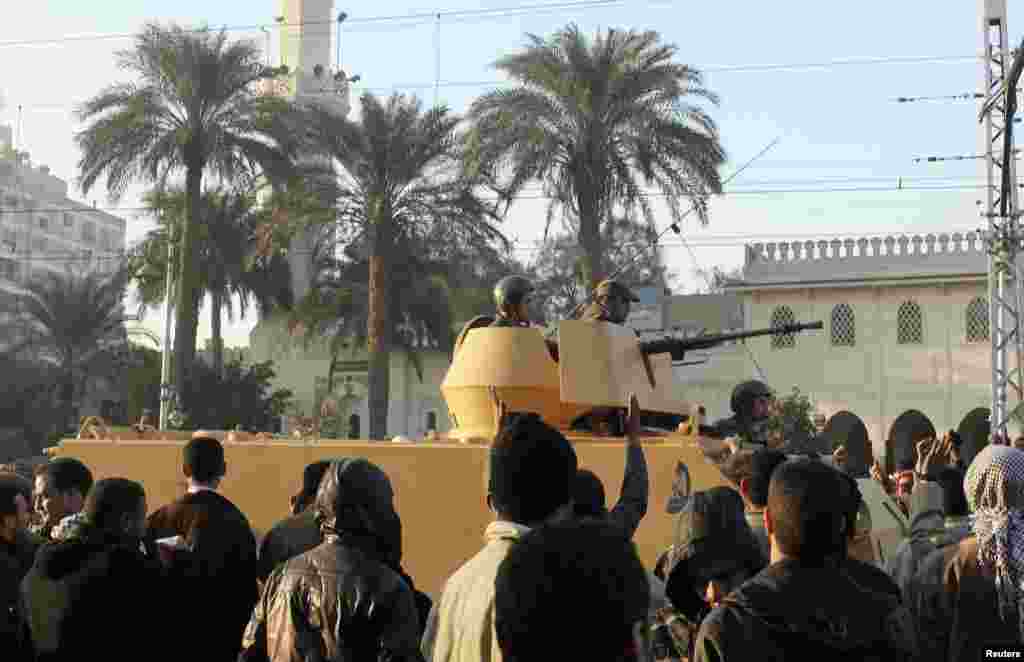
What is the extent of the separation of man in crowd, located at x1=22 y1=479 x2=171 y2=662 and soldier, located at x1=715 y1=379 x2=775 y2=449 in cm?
379

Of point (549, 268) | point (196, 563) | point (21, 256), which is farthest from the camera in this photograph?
point (21, 256)

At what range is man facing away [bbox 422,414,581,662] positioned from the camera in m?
3.44

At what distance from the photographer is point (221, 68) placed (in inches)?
1134

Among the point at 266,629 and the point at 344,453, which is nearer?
the point at 266,629

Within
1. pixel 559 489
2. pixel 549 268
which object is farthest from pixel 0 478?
pixel 549 268

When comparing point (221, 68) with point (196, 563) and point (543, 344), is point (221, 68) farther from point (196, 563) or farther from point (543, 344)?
point (196, 563)

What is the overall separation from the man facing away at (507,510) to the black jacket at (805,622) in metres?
0.47

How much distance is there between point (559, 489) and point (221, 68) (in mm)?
26542

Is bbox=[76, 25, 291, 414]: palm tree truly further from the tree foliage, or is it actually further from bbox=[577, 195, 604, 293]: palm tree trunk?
the tree foliage

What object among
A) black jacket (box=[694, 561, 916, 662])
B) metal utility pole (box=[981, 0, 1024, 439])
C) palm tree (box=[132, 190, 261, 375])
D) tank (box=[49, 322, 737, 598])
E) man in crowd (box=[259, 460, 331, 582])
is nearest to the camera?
black jacket (box=[694, 561, 916, 662])

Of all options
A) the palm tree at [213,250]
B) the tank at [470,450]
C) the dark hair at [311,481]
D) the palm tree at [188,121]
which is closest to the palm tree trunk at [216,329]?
the palm tree at [213,250]

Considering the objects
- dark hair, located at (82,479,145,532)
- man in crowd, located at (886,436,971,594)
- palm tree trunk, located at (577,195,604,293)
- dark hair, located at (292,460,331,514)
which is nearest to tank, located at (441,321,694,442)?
dark hair, located at (292,460,331,514)

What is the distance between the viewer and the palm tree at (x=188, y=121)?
1115 inches

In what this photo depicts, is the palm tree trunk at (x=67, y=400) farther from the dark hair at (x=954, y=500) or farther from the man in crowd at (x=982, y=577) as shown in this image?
the man in crowd at (x=982, y=577)
